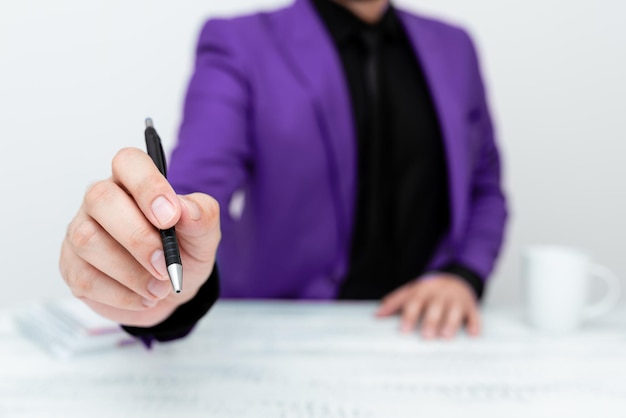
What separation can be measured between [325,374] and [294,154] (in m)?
0.53

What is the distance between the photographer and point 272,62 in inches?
43.5

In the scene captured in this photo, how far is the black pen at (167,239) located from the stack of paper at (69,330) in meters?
0.34

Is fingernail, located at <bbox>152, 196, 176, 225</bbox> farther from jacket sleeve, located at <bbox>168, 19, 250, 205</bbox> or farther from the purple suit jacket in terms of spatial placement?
the purple suit jacket

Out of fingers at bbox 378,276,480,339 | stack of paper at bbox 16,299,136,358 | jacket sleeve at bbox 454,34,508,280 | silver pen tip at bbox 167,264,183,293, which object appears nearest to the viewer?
silver pen tip at bbox 167,264,183,293

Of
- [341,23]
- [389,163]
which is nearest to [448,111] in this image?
[389,163]

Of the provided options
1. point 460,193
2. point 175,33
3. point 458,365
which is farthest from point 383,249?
point 175,33

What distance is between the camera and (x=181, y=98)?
1.53 metres

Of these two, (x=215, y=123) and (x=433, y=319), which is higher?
(x=215, y=123)

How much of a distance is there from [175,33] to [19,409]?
1.27 m

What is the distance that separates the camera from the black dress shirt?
46.4 inches

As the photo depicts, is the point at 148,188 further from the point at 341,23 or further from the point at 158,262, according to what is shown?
the point at 341,23

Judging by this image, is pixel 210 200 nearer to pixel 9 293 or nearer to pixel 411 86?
pixel 411 86

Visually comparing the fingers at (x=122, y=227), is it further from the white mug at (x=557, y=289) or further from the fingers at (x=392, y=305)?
the white mug at (x=557, y=289)

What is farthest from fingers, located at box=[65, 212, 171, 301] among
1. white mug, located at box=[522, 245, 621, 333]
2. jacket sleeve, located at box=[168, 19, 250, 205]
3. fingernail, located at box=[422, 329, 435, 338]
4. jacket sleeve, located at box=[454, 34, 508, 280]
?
jacket sleeve, located at box=[454, 34, 508, 280]
